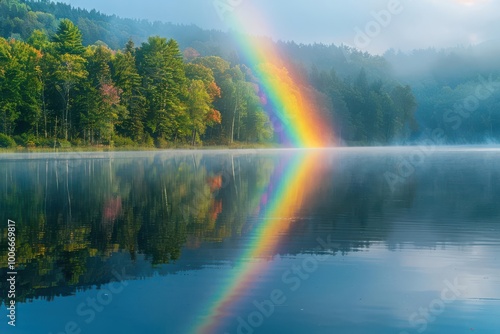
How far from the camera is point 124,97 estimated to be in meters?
93.8

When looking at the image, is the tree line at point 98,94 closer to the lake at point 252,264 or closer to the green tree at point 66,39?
the green tree at point 66,39

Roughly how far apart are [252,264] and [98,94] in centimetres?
7755

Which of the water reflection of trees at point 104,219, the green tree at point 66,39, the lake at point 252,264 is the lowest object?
the water reflection of trees at point 104,219

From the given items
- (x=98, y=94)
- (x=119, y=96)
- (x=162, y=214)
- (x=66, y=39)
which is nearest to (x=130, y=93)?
(x=119, y=96)

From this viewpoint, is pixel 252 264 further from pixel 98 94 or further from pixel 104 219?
pixel 98 94

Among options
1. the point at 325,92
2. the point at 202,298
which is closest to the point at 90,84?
the point at 202,298

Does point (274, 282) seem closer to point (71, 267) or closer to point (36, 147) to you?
point (71, 267)

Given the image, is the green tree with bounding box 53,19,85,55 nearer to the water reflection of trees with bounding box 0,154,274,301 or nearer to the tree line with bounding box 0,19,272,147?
the tree line with bounding box 0,19,272,147

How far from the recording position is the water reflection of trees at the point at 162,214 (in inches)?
588

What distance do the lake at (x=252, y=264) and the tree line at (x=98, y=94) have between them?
195ft

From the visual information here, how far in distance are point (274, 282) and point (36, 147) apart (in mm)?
74242

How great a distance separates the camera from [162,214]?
2288cm

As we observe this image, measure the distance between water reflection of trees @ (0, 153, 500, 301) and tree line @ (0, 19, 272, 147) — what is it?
47.2m

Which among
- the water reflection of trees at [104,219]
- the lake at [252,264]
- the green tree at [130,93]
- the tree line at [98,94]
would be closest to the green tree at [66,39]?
the tree line at [98,94]
